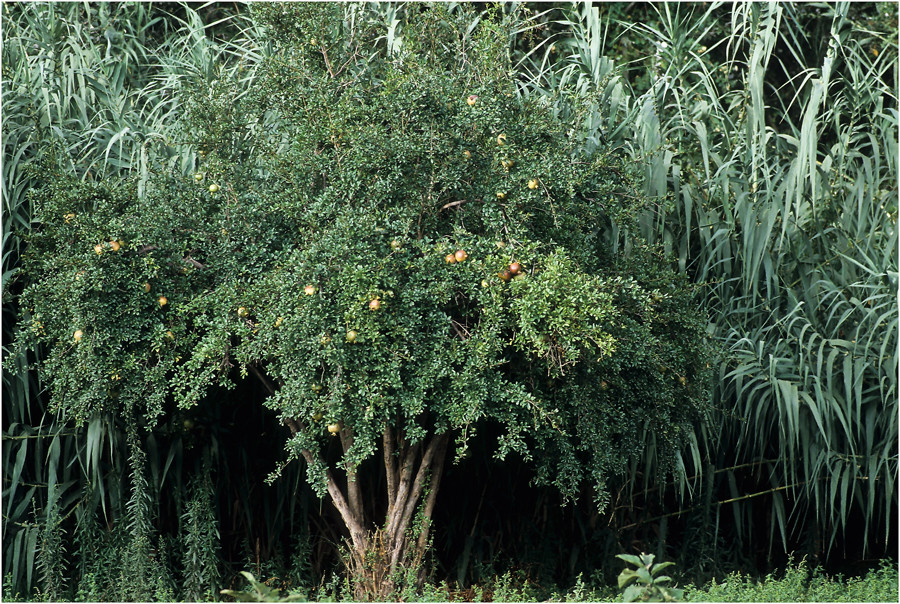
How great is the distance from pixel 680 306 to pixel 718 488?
5.59ft

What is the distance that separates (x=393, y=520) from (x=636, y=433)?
1.24 meters

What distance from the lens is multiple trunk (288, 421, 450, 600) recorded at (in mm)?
4008

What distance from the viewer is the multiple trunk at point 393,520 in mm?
4008

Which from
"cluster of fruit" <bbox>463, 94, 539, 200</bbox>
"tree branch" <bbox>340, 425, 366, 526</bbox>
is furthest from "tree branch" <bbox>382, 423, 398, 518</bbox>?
"cluster of fruit" <bbox>463, 94, 539, 200</bbox>

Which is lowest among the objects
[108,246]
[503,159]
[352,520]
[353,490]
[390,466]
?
[352,520]

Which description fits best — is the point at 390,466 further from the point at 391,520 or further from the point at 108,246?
the point at 108,246

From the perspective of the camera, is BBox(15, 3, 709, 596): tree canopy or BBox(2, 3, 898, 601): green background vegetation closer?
BBox(15, 3, 709, 596): tree canopy

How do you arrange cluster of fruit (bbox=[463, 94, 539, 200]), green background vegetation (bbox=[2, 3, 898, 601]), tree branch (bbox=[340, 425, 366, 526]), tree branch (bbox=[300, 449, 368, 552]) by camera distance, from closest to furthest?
cluster of fruit (bbox=[463, 94, 539, 200]) → tree branch (bbox=[340, 425, 366, 526]) → tree branch (bbox=[300, 449, 368, 552]) → green background vegetation (bbox=[2, 3, 898, 601])

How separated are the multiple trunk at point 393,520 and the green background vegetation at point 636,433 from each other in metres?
0.35

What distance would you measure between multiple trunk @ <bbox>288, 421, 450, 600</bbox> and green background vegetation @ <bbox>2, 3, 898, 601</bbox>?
13.9 inches

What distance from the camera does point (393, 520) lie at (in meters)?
4.05

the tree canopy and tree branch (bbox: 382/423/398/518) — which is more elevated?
the tree canopy

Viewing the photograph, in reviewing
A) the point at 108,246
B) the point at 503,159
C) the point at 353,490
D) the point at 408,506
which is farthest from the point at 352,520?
the point at 503,159

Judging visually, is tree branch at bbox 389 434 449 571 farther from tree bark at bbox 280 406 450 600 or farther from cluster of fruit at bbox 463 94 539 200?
cluster of fruit at bbox 463 94 539 200
